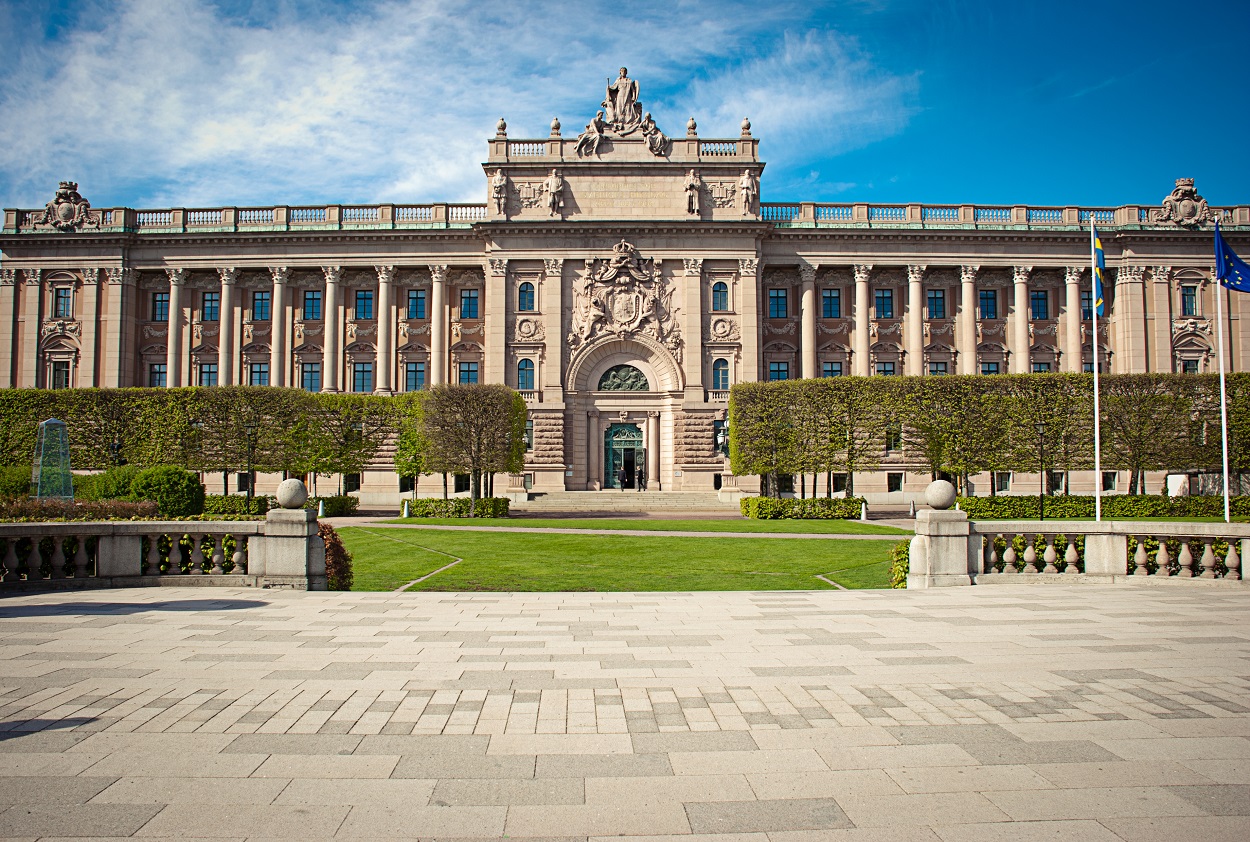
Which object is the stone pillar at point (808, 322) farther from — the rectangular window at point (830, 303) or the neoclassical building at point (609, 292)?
the rectangular window at point (830, 303)

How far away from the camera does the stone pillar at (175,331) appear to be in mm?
57250

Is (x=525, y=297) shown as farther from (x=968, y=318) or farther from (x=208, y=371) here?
(x=968, y=318)

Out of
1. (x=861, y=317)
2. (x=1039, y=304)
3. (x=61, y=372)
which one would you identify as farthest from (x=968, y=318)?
(x=61, y=372)

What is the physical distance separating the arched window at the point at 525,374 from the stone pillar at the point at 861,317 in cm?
2372

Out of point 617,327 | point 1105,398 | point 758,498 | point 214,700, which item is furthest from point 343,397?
point 1105,398

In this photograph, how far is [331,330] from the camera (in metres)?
57.2

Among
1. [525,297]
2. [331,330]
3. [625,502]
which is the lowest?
[625,502]

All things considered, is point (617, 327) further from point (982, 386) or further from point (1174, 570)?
point (1174, 570)

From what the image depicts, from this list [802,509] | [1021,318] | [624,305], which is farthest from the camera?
[1021,318]

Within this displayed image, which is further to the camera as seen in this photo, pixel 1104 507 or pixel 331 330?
pixel 331 330

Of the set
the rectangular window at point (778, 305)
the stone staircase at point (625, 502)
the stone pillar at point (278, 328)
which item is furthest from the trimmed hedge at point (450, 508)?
the rectangular window at point (778, 305)

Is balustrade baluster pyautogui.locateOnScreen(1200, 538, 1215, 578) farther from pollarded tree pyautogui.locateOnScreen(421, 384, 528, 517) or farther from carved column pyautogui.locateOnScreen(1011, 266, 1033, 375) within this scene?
carved column pyautogui.locateOnScreen(1011, 266, 1033, 375)

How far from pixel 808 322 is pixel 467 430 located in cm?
2796

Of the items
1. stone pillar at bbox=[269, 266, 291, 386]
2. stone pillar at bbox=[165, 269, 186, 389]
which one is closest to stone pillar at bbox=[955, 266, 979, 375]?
stone pillar at bbox=[269, 266, 291, 386]
